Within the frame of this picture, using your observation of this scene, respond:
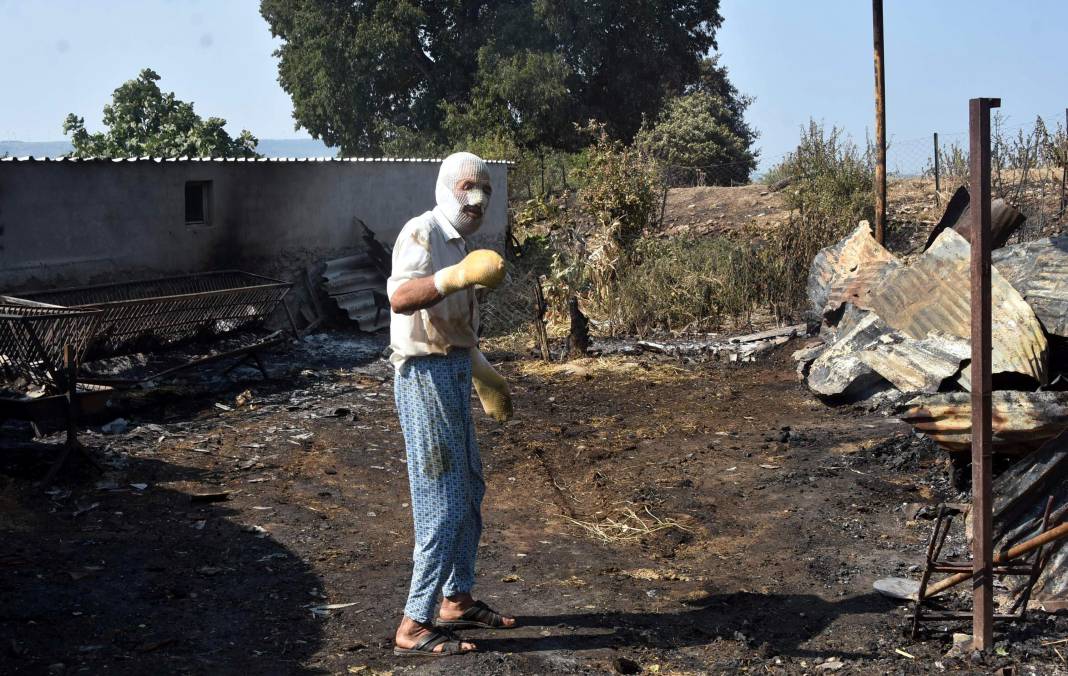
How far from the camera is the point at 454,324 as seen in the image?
372cm

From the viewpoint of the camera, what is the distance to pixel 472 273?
3.43 metres

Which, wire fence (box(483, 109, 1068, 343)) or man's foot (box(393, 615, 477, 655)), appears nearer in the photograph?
man's foot (box(393, 615, 477, 655))

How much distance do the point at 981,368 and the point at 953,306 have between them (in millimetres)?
4192

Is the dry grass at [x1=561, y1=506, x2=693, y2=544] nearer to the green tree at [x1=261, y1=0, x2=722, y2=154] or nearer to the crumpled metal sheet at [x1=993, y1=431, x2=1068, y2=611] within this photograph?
the crumpled metal sheet at [x1=993, y1=431, x2=1068, y2=611]

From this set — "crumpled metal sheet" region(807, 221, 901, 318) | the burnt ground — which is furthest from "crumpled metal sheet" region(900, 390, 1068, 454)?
"crumpled metal sheet" region(807, 221, 901, 318)

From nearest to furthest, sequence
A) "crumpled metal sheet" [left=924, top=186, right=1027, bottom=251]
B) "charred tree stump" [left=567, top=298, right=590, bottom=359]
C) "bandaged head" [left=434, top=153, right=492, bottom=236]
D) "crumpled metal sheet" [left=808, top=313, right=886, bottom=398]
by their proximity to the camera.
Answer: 1. "bandaged head" [left=434, top=153, right=492, bottom=236]
2. "crumpled metal sheet" [left=808, top=313, right=886, bottom=398]
3. "crumpled metal sheet" [left=924, top=186, right=1027, bottom=251]
4. "charred tree stump" [left=567, top=298, right=590, bottom=359]

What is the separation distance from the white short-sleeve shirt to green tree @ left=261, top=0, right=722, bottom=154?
24.5 meters

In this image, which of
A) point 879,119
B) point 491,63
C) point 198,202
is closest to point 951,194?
point 879,119

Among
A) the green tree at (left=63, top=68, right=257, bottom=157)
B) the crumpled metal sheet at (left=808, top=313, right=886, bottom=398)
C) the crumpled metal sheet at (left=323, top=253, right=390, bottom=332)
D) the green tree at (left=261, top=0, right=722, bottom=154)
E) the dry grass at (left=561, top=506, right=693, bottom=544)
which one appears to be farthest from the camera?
the green tree at (left=261, top=0, right=722, bottom=154)

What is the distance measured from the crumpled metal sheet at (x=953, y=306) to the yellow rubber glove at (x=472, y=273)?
399 cm

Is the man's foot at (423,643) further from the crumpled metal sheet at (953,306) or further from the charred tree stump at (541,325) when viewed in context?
the charred tree stump at (541,325)

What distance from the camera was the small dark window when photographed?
11.6 metres

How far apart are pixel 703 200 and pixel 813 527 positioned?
13.3m

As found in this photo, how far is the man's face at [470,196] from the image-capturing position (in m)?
3.75
